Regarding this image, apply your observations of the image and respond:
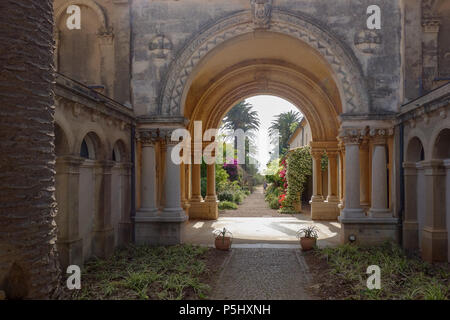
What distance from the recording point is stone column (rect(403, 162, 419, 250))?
30.8 ft

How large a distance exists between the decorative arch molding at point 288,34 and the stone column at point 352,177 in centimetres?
74

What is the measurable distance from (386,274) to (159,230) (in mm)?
5916

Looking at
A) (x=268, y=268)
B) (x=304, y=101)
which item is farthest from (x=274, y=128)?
(x=268, y=268)

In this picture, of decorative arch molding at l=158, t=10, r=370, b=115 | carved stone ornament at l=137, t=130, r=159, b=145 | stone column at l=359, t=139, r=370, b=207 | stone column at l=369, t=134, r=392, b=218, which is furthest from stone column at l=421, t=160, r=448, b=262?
carved stone ornament at l=137, t=130, r=159, b=145

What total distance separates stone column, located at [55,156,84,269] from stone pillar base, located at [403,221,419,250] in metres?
8.00

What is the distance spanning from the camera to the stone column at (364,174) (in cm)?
1257

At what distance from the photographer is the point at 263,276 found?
7.65 metres

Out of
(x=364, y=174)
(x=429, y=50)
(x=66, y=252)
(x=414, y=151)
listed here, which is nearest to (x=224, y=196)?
(x=364, y=174)

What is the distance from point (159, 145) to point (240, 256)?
4.83 meters

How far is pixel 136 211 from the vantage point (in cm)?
1035

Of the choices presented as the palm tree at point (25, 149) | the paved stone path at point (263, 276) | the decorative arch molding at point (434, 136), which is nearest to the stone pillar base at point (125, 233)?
the paved stone path at point (263, 276)

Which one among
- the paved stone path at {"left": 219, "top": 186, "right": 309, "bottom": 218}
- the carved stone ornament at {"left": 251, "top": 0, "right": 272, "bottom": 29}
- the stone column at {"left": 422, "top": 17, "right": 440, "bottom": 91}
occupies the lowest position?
the paved stone path at {"left": 219, "top": 186, "right": 309, "bottom": 218}

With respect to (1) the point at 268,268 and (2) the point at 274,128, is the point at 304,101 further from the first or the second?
(2) the point at 274,128

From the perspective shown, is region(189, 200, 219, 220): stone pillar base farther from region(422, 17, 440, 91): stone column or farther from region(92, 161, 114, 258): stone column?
region(422, 17, 440, 91): stone column
